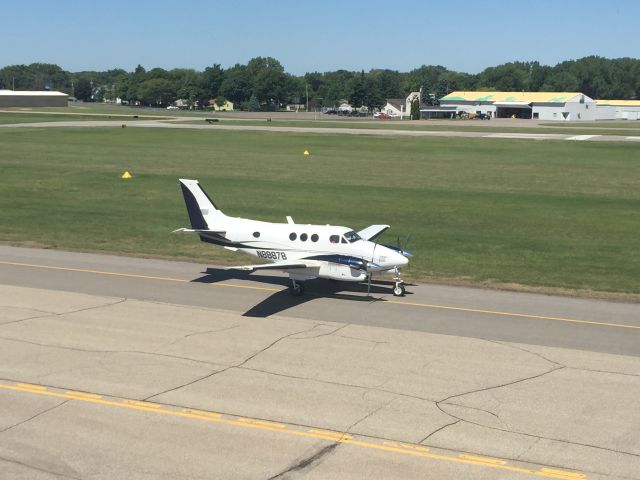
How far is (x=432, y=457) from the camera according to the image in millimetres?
16859

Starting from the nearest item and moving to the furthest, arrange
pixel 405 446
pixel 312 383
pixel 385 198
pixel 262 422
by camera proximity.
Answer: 1. pixel 405 446
2. pixel 262 422
3. pixel 312 383
4. pixel 385 198

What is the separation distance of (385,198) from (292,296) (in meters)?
27.1

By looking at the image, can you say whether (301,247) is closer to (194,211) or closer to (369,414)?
(194,211)

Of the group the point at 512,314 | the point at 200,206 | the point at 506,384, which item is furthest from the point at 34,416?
the point at 512,314

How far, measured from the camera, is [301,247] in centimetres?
3062

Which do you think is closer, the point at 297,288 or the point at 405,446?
the point at 405,446

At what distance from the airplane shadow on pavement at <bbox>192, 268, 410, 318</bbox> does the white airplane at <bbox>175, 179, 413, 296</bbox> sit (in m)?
0.64

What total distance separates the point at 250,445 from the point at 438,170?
58.9m

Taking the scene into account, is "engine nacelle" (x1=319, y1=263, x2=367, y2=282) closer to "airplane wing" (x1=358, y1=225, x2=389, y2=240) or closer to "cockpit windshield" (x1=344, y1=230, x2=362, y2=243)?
"cockpit windshield" (x1=344, y1=230, x2=362, y2=243)

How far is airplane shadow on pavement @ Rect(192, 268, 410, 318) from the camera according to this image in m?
29.0

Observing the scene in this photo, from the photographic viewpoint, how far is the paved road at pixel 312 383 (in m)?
16.8

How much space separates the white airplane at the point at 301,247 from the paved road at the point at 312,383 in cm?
117

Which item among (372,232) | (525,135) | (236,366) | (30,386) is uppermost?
(525,135)

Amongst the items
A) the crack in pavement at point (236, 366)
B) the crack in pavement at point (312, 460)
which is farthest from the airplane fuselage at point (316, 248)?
the crack in pavement at point (312, 460)
